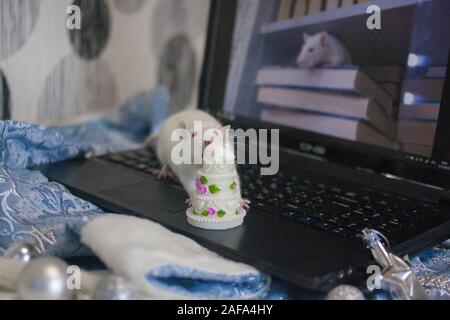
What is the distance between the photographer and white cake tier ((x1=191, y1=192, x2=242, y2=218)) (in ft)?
2.00

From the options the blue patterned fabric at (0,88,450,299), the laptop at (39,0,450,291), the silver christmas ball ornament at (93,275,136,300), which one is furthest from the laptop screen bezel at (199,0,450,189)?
the silver christmas ball ornament at (93,275,136,300)

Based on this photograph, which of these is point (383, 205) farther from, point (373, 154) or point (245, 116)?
point (245, 116)

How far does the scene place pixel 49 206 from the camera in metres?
0.68

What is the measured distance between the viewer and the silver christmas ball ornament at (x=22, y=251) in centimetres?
54

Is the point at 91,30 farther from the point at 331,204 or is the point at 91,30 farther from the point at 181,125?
the point at 331,204

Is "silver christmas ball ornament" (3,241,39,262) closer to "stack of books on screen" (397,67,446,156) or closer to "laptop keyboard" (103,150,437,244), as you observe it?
"laptop keyboard" (103,150,437,244)

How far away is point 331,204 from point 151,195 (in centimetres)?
23

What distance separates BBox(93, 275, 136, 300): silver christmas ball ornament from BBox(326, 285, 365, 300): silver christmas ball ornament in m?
0.18

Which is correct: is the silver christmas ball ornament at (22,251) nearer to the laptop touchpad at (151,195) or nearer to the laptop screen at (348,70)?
the laptop touchpad at (151,195)

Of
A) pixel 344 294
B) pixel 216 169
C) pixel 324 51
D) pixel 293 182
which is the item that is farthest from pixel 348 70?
pixel 344 294

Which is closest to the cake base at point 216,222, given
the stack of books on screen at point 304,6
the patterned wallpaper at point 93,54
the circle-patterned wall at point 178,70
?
the stack of books on screen at point 304,6

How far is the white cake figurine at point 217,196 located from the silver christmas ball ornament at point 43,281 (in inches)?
6.9

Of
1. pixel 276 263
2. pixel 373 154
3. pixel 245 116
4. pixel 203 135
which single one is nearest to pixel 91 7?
pixel 245 116

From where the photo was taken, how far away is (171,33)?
122cm
